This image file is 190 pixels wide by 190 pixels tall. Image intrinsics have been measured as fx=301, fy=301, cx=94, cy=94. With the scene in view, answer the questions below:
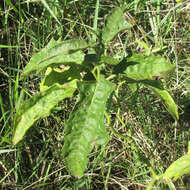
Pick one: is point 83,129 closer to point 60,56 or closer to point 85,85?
point 85,85

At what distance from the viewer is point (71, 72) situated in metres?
1.50

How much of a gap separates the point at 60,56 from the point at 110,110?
702 mm

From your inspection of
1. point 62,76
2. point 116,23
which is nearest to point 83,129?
point 62,76

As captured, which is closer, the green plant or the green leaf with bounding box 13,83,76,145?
the green plant

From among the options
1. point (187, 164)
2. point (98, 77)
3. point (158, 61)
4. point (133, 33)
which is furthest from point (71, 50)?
point (133, 33)

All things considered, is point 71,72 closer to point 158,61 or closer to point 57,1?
point 158,61

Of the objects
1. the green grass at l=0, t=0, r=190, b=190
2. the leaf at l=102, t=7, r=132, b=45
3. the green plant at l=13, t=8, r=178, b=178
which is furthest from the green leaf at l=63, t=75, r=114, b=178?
the green grass at l=0, t=0, r=190, b=190

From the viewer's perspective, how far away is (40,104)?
4.73 ft

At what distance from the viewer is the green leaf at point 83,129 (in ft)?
4.22

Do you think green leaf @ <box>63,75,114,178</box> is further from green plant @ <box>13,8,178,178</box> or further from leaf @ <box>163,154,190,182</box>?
leaf @ <box>163,154,190,182</box>

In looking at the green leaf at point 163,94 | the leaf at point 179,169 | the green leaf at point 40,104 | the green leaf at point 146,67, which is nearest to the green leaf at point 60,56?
the green leaf at point 40,104

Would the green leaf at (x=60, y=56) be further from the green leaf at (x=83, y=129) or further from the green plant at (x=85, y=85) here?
the green leaf at (x=83, y=129)

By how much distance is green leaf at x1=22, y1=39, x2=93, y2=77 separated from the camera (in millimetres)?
1174

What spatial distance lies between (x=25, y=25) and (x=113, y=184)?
1.24m
